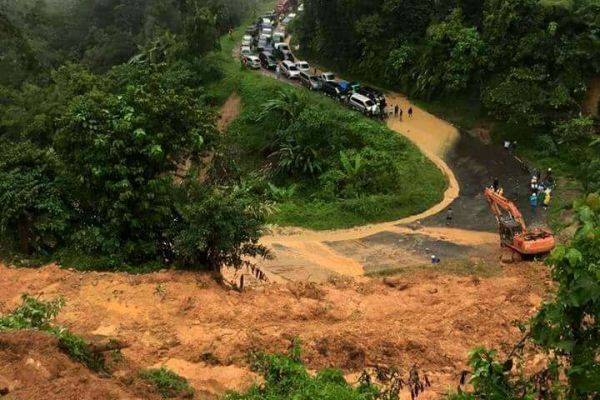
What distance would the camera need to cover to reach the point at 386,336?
16.2 meters

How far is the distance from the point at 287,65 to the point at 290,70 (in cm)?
89

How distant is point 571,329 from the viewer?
25.3ft

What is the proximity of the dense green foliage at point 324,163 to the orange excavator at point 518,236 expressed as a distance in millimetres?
5632

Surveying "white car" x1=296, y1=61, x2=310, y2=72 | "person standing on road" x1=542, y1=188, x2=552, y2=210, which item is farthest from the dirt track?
"white car" x1=296, y1=61, x2=310, y2=72

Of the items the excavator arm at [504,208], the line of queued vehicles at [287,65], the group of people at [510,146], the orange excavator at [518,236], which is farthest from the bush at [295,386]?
the line of queued vehicles at [287,65]

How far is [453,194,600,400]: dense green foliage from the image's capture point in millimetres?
7105

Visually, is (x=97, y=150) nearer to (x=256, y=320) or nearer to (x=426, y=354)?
(x=256, y=320)

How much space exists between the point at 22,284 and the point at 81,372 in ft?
24.0

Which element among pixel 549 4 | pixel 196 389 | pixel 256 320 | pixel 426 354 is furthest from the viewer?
pixel 549 4

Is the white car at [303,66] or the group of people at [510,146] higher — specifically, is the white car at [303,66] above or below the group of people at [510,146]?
above

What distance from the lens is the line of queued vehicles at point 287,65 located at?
4091 centimetres

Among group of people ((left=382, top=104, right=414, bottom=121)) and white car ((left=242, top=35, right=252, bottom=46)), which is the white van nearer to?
group of people ((left=382, top=104, right=414, bottom=121))

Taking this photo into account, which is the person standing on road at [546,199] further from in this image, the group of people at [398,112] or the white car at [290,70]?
the white car at [290,70]

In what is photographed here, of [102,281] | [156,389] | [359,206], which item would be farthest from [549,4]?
[156,389]
